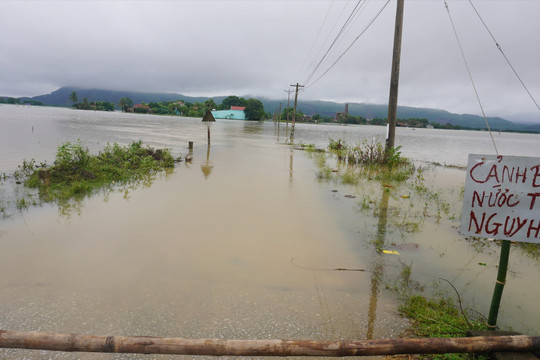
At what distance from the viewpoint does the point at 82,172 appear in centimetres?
1210

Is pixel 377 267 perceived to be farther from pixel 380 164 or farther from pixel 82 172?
pixel 380 164

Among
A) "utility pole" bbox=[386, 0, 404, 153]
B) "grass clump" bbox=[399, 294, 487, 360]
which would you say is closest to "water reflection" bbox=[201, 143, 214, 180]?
"utility pole" bbox=[386, 0, 404, 153]

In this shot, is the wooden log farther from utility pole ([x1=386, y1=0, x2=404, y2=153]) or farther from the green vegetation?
utility pole ([x1=386, y1=0, x2=404, y2=153])

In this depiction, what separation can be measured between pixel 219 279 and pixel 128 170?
10328 millimetres

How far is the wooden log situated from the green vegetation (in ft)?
24.9

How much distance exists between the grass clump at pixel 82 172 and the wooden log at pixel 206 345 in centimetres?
798

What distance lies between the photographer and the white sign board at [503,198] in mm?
3211

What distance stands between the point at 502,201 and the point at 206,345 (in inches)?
127

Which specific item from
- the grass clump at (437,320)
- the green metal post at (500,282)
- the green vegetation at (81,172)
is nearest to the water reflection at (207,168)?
the green vegetation at (81,172)

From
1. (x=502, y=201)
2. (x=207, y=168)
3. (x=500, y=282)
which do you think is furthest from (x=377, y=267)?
(x=207, y=168)

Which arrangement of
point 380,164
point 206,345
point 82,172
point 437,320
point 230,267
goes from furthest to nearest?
1. point 380,164
2. point 82,172
3. point 230,267
4. point 437,320
5. point 206,345

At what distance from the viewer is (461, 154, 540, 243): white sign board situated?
126 inches

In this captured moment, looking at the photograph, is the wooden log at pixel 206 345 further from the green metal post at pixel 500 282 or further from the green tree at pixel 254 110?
the green tree at pixel 254 110

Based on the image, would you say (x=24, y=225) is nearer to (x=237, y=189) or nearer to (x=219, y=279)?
(x=219, y=279)
